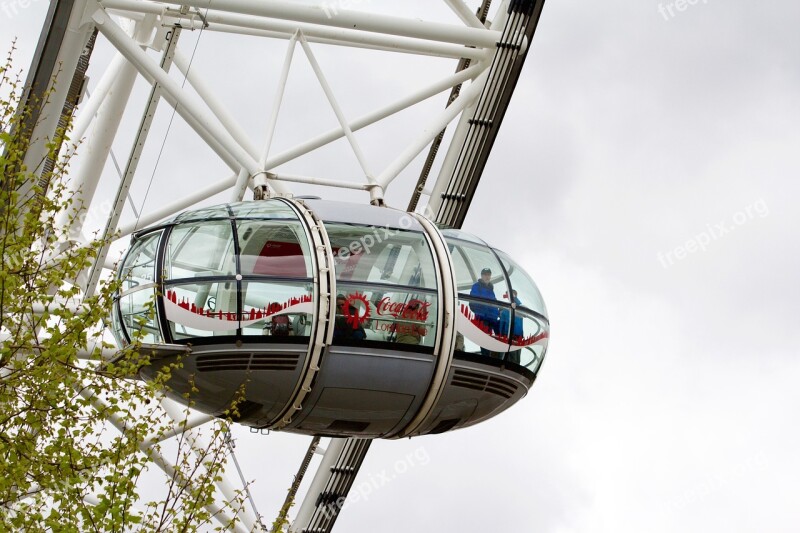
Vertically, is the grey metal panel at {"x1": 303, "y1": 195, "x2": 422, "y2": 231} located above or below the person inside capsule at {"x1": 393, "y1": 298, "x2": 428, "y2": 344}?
above

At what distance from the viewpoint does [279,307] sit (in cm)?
1695

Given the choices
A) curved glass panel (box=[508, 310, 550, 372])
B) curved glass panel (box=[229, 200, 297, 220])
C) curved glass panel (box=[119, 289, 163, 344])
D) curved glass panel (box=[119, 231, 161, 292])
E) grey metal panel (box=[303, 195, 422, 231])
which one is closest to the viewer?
curved glass panel (box=[119, 289, 163, 344])

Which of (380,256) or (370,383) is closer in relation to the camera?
(370,383)

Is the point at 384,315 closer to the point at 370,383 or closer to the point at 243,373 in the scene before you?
the point at 370,383

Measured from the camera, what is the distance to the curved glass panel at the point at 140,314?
17.2 meters

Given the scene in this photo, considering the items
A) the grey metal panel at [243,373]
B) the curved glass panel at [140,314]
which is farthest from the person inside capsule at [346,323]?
the curved glass panel at [140,314]

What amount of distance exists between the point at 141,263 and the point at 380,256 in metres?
2.38

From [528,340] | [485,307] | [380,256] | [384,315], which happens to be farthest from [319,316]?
[528,340]

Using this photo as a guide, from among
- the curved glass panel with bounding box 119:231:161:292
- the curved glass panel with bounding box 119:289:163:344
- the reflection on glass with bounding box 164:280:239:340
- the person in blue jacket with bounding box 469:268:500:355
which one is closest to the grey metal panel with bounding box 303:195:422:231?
the person in blue jacket with bounding box 469:268:500:355

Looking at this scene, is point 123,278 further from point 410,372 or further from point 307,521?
point 307,521

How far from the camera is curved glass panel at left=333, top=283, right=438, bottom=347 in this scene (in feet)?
55.9

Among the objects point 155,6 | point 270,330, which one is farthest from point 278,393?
point 155,6

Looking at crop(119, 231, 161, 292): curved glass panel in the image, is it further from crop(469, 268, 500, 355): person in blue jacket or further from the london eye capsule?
crop(469, 268, 500, 355): person in blue jacket

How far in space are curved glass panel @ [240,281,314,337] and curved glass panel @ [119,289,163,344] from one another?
900 mm
